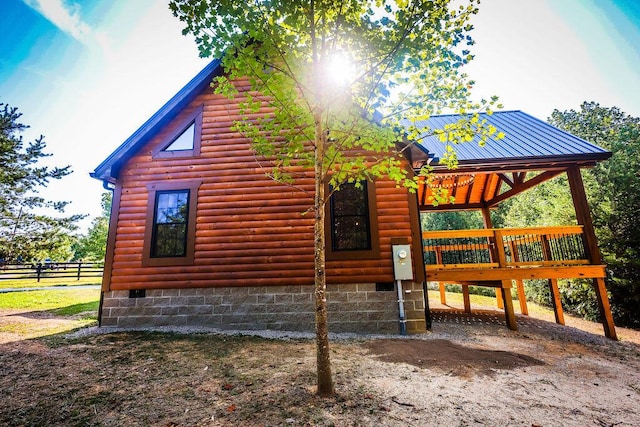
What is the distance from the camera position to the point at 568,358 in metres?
5.46

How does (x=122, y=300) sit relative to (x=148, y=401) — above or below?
above

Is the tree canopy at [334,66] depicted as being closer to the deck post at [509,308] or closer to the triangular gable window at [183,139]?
the triangular gable window at [183,139]

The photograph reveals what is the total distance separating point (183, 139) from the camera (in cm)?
825

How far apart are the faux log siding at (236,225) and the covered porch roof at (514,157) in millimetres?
2356

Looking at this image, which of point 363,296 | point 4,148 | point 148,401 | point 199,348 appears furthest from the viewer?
point 4,148

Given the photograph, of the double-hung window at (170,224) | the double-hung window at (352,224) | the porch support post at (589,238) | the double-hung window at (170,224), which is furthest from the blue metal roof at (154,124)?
the porch support post at (589,238)

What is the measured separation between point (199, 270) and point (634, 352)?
10.2 m

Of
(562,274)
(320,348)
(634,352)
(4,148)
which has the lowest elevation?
(634,352)

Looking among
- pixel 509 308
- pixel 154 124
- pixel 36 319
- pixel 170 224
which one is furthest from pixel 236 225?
pixel 509 308

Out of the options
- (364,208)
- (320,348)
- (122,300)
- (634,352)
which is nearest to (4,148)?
(122,300)

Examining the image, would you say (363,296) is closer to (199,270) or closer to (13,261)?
(199,270)

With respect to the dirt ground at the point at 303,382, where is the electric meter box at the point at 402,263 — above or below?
above

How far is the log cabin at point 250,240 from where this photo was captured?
706cm

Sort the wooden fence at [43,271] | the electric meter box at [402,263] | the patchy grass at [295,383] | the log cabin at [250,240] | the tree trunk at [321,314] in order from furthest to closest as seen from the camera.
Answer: the wooden fence at [43,271] → the log cabin at [250,240] → the electric meter box at [402,263] → the tree trunk at [321,314] → the patchy grass at [295,383]
